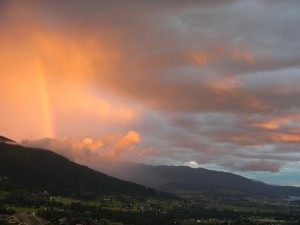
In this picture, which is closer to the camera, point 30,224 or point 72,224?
point 30,224

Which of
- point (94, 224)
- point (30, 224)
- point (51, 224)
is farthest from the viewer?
point (94, 224)

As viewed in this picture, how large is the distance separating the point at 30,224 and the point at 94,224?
3537cm

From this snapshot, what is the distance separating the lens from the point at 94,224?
616 ft

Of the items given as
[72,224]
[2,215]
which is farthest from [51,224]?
[2,215]

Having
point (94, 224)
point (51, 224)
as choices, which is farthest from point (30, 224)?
point (94, 224)

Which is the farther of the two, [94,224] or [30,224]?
[94,224]

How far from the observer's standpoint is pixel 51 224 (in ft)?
566

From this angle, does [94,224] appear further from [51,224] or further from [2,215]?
[2,215]

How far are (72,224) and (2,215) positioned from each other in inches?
1107

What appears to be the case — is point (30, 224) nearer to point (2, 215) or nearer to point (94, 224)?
point (2, 215)

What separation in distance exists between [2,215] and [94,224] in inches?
1518

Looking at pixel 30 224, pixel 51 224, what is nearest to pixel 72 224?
pixel 51 224

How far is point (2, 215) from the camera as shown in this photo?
17388 cm

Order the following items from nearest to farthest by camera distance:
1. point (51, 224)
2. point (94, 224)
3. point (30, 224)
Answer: point (30, 224), point (51, 224), point (94, 224)
